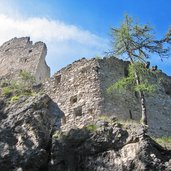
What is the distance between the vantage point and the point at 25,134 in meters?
16.0

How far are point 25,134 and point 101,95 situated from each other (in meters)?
4.54

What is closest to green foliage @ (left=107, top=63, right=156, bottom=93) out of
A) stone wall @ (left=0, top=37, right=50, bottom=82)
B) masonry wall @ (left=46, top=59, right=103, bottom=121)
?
masonry wall @ (left=46, top=59, right=103, bottom=121)

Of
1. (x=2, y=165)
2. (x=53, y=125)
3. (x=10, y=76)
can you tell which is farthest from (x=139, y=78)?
(x=10, y=76)

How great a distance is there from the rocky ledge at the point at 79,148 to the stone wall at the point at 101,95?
242 cm

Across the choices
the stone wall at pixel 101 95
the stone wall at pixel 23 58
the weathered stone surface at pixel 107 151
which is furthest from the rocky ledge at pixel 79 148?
the stone wall at pixel 23 58

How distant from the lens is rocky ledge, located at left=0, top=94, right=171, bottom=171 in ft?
45.2

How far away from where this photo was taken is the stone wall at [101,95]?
18844mm

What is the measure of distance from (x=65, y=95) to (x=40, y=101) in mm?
1988

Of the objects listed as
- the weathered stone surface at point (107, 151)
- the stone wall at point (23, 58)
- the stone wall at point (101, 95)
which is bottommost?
the weathered stone surface at point (107, 151)

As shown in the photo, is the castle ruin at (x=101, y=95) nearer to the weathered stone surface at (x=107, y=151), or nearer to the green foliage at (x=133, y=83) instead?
the green foliage at (x=133, y=83)

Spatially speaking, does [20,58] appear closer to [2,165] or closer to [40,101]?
[40,101]

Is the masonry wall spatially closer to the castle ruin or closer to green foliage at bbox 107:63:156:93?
the castle ruin

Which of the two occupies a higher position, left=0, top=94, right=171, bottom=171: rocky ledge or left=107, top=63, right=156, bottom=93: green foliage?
left=107, top=63, right=156, bottom=93: green foliage

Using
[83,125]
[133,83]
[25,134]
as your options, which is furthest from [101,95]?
[25,134]
